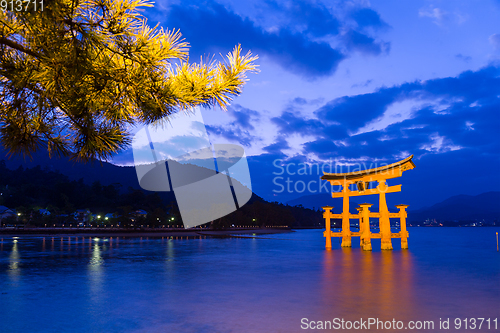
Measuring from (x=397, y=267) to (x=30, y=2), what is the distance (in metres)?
14.1

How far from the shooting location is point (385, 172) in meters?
17.7

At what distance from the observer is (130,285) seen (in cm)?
980

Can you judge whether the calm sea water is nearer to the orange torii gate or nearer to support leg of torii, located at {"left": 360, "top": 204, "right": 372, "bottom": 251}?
the orange torii gate

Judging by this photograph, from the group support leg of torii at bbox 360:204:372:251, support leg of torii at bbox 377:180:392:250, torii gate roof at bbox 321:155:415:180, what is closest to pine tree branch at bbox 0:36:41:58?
torii gate roof at bbox 321:155:415:180

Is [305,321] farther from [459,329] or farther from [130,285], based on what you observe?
[130,285]

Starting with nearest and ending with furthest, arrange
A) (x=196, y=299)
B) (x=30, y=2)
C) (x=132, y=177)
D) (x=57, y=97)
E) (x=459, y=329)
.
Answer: (x=30, y=2)
(x=57, y=97)
(x=459, y=329)
(x=196, y=299)
(x=132, y=177)

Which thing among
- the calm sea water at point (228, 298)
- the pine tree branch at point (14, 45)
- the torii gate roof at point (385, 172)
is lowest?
the calm sea water at point (228, 298)

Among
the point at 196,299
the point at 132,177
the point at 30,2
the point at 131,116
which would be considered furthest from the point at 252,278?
the point at 132,177

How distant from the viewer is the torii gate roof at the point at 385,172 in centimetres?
1678

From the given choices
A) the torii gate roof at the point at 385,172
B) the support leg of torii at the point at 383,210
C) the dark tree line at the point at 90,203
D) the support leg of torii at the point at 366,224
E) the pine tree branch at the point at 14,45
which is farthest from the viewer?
the dark tree line at the point at 90,203

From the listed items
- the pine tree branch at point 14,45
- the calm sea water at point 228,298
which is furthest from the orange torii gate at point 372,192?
the pine tree branch at point 14,45

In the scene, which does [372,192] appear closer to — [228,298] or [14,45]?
[228,298]

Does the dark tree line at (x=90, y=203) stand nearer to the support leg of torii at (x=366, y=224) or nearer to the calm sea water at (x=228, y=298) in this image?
the support leg of torii at (x=366, y=224)

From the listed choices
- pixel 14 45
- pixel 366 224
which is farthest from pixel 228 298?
pixel 366 224
